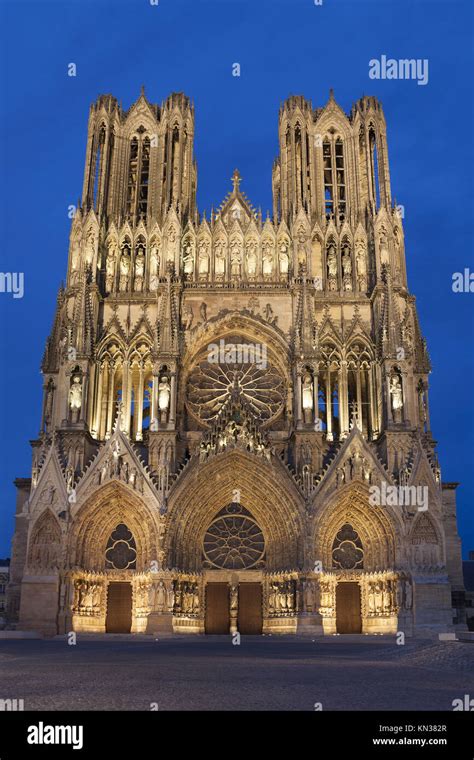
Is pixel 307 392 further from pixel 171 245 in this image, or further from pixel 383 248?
pixel 171 245

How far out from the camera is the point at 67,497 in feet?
109

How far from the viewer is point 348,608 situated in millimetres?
33344

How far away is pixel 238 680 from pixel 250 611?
815 inches

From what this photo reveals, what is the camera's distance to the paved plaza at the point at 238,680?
34.4ft

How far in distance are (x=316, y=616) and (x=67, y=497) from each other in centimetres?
1139

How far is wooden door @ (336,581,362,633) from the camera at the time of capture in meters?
33.2

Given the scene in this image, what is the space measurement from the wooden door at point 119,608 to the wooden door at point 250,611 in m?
4.72

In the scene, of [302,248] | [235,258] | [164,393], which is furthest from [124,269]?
[302,248]

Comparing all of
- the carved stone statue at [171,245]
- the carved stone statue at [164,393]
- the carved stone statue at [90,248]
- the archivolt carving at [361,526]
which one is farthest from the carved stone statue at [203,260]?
the archivolt carving at [361,526]

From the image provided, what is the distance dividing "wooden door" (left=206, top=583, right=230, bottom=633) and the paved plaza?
42.0 feet

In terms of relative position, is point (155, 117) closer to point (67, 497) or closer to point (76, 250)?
point (76, 250)

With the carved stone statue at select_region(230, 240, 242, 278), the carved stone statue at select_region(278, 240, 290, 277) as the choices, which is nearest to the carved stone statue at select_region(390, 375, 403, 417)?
the carved stone statue at select_region(278, 240, 290, 277)

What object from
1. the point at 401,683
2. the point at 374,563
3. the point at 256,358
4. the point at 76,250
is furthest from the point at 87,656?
the point at 76,250

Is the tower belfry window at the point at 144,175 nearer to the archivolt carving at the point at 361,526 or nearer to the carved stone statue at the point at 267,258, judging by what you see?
the carved stone statue at the point at 267,258
